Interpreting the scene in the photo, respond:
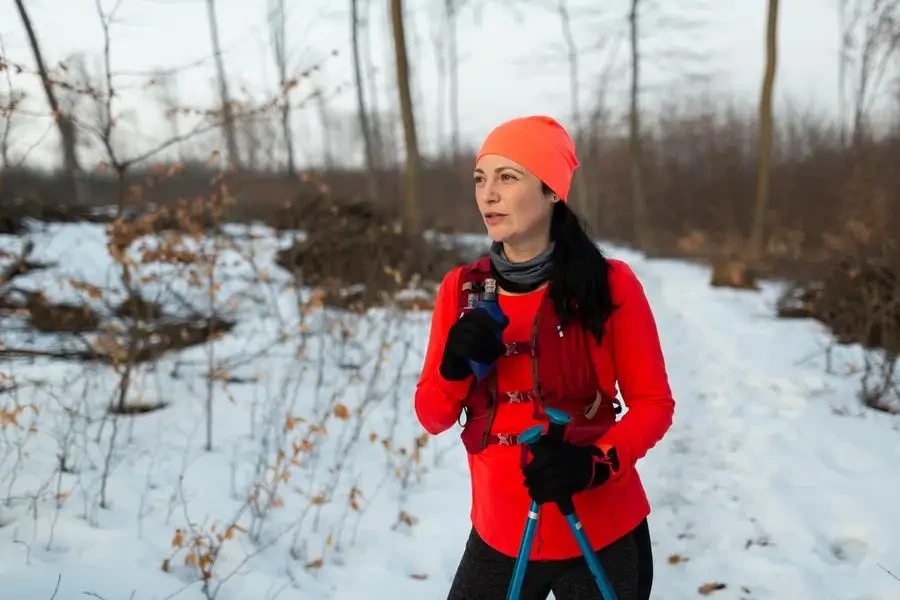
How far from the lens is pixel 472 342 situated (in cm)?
137

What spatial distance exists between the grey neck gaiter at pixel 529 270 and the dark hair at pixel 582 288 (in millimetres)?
20

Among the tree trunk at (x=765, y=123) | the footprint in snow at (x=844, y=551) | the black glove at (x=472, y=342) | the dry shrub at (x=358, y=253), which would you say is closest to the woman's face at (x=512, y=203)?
the black glove at (x=472, y=342)

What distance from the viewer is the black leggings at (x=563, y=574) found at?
4.91 ft

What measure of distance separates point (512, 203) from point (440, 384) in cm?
47

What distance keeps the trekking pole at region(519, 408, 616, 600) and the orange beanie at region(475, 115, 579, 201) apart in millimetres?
561

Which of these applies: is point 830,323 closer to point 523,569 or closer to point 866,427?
point 866,427

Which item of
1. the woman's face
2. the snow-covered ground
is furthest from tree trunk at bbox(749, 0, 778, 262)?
the woman's face

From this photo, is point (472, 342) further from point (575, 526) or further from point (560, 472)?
point (575, 526)

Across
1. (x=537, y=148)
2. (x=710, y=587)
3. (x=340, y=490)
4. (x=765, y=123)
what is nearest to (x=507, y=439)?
(x=537, y=148)

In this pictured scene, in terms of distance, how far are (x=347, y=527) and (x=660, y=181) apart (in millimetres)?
26680

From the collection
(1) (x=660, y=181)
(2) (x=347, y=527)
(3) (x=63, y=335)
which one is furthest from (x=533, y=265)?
(1) (x=660, y=181)

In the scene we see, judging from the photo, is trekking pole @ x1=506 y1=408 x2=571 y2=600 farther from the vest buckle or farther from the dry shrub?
the dry shrub

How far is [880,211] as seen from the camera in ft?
34.4

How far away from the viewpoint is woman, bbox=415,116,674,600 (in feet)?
4.75
